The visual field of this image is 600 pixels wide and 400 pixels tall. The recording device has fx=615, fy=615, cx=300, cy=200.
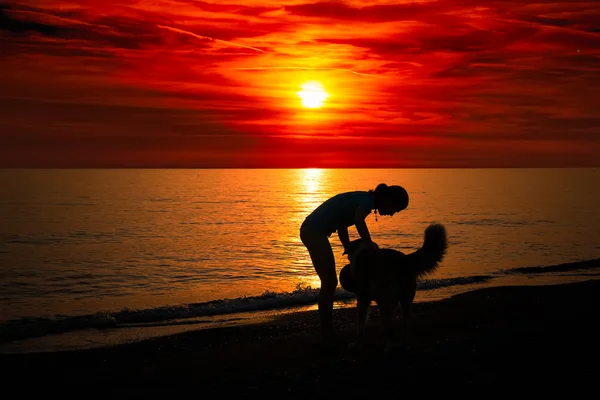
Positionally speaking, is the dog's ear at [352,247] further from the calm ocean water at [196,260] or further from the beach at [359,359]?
the calm ocean water at [196,260]

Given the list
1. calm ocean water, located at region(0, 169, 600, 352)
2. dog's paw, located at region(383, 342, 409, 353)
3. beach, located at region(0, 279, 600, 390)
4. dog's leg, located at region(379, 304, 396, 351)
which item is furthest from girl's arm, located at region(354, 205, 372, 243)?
calm ocean water, located at region(0, 169, 600, 352)

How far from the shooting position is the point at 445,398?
6008 mm

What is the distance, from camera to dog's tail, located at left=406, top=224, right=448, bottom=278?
760cm

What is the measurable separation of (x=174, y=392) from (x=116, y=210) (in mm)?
55004

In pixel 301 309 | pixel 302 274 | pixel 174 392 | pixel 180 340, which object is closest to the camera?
pixel 174 392

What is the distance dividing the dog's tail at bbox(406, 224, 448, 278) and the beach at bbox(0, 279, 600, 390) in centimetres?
108

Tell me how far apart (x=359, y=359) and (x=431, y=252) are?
159cm

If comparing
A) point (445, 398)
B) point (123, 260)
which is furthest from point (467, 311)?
point (123, 260)

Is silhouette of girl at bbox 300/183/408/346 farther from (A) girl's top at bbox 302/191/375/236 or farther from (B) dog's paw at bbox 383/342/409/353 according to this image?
(B) dog's paw at bbox 383/342/409/353

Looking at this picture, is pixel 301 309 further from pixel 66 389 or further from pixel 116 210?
pixel 116 210

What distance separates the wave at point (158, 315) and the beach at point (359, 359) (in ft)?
9.44

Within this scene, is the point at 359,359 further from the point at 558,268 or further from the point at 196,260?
the point at 196,260

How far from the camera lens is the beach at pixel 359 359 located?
263 inches

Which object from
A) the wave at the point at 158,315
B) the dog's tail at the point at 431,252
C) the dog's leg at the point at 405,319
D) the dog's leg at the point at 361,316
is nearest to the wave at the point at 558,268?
the wave at the point at 158,315
